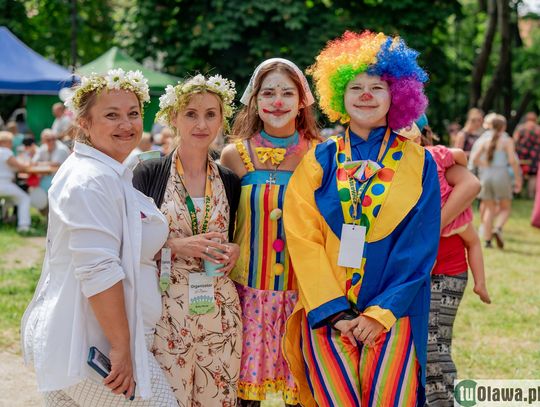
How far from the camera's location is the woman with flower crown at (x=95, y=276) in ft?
8.11

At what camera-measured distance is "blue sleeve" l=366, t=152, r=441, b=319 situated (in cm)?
308

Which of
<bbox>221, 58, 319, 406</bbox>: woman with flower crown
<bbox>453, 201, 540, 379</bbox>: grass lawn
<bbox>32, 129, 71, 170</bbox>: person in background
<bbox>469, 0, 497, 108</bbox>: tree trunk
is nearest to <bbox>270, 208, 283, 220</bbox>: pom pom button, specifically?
<bbox>221, 58, 319, 406</bbox>: woman with flower crown

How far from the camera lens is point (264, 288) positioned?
3.53 m

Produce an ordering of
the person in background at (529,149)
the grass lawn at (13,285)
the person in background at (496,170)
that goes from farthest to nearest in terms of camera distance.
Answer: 1. the person in background at (529,149)
2. the person in background at (496,170)
3. the grass lawn at (13,285)

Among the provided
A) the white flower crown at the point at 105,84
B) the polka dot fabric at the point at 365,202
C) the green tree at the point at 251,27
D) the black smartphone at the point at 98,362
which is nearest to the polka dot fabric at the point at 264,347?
the polka dot fabric at the point at 365,202

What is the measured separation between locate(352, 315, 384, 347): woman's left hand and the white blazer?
951 millimetres

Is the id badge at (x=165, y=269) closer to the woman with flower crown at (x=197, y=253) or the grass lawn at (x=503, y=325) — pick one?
the woman with flower crown at (x=197, y=253)

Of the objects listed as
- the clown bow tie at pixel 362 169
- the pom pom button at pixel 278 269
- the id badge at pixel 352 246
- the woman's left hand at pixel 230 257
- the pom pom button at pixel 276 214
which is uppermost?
the clown bow tie at pixel 362 169

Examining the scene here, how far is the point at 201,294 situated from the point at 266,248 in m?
0.43

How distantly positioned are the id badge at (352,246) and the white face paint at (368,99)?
51cm

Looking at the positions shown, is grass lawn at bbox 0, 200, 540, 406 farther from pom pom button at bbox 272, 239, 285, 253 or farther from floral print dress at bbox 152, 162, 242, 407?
pom pom button at bbox 272, 239, 285, 253

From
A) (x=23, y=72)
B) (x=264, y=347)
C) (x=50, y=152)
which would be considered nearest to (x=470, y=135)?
(x=50, y=152)

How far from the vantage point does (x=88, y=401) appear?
260cm

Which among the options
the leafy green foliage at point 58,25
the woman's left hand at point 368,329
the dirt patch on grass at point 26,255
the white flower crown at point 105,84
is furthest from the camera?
the leafy green foliage at point 58,25
